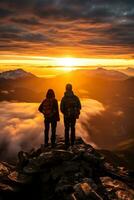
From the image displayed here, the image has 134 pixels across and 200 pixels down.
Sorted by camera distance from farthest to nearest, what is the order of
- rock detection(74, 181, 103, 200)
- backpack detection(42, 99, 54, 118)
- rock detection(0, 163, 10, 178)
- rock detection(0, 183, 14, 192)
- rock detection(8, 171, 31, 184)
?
backpack detection(42, 99, 54, 118), rock detection(0, 163, 10, 178), rock detection(8, 171, 31, 184), rock detection(0, 183, 14, 192), rock detection(74, 181, 103, 200)

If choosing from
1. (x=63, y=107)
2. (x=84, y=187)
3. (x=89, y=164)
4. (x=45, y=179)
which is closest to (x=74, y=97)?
(x=63, y=107)

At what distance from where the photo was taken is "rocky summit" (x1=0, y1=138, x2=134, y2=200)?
2458 centimetres

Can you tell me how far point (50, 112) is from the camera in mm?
35344

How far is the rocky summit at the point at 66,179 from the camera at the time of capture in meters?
24.6

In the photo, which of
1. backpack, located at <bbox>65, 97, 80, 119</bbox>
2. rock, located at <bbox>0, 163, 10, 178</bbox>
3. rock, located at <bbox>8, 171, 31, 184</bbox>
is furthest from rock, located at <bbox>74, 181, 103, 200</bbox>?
backpack, located at <bbox>65, 97, 80, 119</bbox>

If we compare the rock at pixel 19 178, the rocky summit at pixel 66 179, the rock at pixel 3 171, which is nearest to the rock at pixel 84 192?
the rocky summit at pixel 66 179

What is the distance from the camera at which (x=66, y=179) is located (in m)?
26.9

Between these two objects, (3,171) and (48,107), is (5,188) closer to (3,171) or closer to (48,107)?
(3,171)

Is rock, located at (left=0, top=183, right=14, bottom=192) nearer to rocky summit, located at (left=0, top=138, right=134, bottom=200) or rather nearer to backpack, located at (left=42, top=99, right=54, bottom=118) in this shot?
rocky summit, located at (left=0, top=138, right=134, bottom=200)

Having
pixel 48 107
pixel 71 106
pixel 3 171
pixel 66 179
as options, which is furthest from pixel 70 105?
pixel 66 179

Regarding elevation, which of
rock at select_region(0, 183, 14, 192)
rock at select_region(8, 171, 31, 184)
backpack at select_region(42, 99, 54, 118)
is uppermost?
backpack at select_region(42, 99, 54, 118)

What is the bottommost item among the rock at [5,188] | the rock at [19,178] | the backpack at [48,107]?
the rock at [5,188]

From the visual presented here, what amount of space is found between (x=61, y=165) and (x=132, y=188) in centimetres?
638

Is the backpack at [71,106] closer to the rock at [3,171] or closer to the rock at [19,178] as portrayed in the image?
the rock at [3,171]
